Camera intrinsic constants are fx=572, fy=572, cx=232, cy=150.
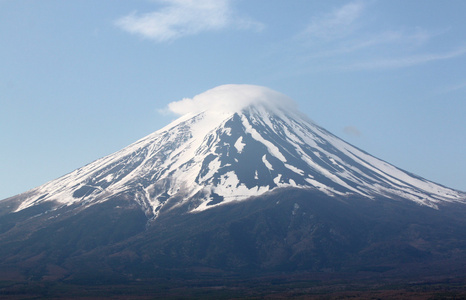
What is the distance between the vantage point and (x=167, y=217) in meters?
186

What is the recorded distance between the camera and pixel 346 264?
15412 centimetres

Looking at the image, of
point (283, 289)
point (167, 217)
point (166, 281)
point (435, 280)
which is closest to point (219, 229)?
point (167, 217)

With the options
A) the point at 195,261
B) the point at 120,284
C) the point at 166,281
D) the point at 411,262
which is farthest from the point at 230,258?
the point at 411,262

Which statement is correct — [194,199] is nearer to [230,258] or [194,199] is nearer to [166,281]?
[230,258]

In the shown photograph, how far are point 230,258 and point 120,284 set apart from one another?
37933mm

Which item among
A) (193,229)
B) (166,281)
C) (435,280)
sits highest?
(193,229)

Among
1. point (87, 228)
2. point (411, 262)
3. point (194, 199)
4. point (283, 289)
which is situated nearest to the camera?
point (283, 289)

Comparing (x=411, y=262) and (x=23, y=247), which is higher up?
(x=23, y=247)

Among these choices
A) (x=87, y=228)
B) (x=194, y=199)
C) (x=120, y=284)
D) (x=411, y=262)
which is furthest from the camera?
(x=194, y=199)

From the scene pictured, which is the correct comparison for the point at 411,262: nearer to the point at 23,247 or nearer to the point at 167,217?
the point at 167,217

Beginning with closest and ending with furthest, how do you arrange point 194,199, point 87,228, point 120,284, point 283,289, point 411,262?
1. point 283,289
2. point 120,284
3. point 411,262
4. point 87,228
5. point 194,199

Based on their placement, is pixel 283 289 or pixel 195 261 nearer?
pixel 283 289

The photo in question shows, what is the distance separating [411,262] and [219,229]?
55.1m

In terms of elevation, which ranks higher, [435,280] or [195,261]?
[195,261]
